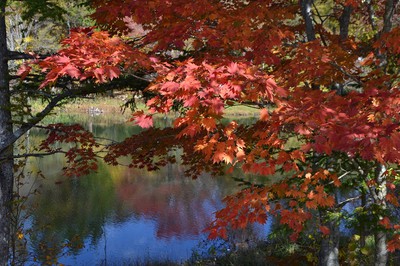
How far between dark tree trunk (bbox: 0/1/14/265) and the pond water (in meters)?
1.98

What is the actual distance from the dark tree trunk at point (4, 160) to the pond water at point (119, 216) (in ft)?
6.51

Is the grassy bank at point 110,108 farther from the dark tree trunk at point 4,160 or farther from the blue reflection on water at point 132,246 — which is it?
the dark tree trunk at point 4,160

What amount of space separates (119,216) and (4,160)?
8.56m

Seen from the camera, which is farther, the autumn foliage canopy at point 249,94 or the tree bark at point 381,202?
the tree bark at point 381,202

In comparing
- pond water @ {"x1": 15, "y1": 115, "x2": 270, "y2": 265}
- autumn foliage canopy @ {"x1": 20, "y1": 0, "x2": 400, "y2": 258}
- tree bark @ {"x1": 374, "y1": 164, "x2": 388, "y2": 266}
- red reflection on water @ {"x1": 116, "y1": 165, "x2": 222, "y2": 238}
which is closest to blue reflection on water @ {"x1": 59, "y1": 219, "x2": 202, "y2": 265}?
pond water @ {"x1": 15, "y1": 115, "x2": 270, "y2": 265}

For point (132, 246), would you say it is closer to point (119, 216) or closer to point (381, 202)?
point (119, 216)

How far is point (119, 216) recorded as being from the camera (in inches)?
569

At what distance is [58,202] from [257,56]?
42.2 feet

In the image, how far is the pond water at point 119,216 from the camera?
37.2 feet

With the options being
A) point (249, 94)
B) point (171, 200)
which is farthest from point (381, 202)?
point (171, 200)

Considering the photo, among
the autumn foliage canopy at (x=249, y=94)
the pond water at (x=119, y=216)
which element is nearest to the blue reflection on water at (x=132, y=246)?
the pond water at (x=119, y=216)

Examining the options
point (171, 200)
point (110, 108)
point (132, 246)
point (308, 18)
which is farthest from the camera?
point (110, 108)

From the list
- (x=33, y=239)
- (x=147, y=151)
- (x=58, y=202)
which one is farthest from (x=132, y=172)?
(x=147, y=151)

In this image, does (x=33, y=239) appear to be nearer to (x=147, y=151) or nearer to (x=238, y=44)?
(x=147, y=151)
